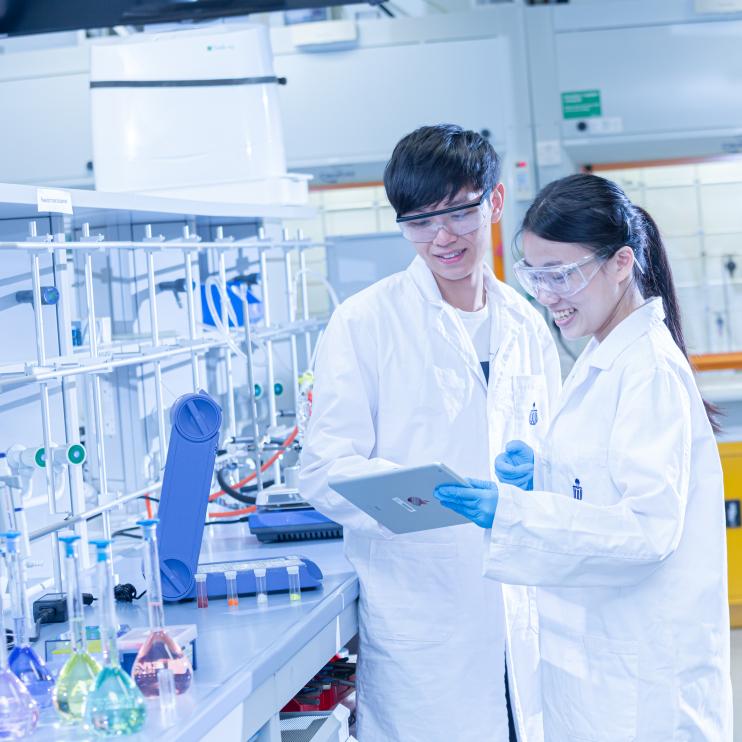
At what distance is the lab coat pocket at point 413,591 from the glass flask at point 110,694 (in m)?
0.65

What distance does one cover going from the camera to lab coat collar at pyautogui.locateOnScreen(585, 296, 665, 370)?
150 centimetres

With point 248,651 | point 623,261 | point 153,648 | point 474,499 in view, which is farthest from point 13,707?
point 623,261

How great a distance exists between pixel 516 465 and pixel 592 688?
0.41 metres

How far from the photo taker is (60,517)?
78.2 inches

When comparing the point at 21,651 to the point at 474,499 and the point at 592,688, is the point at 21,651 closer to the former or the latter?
the point at 474,499

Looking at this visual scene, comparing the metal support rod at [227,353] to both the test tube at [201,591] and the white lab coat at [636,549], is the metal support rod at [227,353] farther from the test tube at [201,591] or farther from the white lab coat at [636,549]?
the white lab coat at [636,549]

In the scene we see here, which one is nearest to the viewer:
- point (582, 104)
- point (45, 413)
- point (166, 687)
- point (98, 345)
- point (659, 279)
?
point (166, 687)

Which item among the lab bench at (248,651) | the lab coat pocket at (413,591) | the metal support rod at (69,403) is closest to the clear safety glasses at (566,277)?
the lab coat pocket at (413,591)

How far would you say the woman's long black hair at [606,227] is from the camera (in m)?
1.52

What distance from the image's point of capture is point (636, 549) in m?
1.37

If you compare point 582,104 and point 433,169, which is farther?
point 582,104

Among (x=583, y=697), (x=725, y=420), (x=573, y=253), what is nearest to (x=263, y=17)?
(x=725, y=420)

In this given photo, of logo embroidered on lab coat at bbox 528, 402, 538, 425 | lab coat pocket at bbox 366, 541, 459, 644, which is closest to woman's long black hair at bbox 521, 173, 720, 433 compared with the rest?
logo embroidered on lab coat at bbox 528, 402, 538, 425

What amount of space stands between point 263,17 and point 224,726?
429 centimetres
